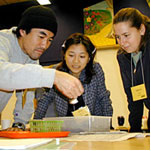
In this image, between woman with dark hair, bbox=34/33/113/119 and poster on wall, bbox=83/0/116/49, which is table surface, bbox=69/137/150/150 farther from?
poster on wall, bbox=83/0/116/49

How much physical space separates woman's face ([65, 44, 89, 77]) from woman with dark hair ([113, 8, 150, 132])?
0.38 meters

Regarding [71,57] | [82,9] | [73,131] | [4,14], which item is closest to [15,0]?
[4,14]

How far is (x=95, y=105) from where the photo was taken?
2025 mm

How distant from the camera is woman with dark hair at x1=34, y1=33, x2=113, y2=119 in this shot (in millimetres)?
1913

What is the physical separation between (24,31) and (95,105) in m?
0.84

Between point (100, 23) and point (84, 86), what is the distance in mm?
Result: 1947

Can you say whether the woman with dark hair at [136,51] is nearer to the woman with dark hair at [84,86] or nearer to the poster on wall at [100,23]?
the woman with dark hair at [84,86]

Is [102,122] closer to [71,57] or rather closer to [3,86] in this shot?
[3,86]

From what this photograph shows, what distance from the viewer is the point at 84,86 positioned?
1.97 metres

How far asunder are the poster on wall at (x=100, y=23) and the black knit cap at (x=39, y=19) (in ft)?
6.14

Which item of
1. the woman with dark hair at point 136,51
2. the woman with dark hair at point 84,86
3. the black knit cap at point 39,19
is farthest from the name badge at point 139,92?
the black knit cap at point 39,19

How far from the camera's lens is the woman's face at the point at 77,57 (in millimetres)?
2047

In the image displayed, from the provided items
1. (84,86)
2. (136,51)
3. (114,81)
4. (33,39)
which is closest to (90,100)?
(84,86)

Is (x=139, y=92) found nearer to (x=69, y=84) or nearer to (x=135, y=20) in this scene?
(x=135, y=20)
